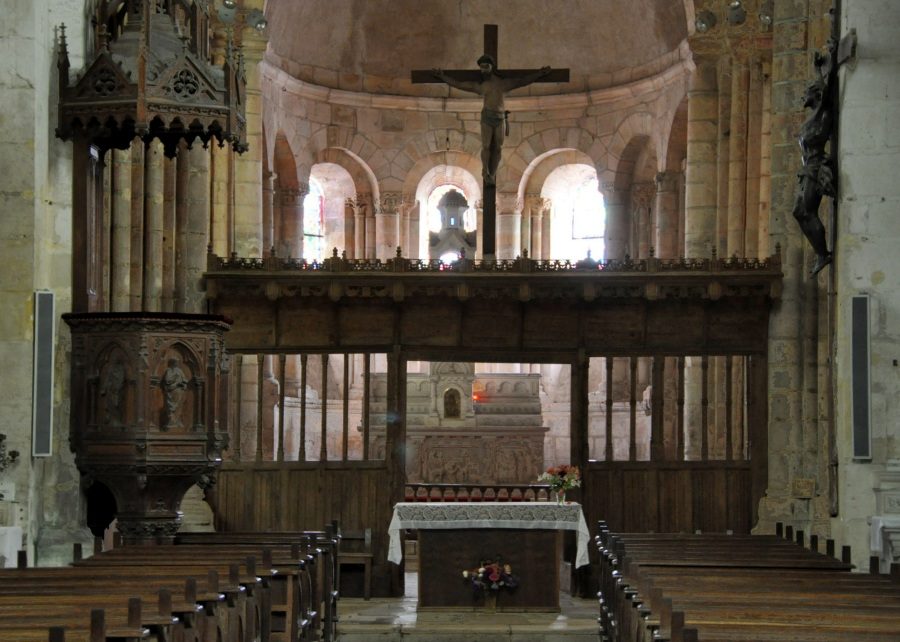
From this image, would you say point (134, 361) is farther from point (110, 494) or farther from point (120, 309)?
point (120, 309)

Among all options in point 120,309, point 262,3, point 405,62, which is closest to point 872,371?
point 120,309

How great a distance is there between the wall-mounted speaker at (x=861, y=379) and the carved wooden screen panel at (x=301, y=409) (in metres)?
5.71

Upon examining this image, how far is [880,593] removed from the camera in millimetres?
9094

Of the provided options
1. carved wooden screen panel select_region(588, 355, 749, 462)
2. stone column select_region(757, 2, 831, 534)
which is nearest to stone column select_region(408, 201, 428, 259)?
carved wooden screen panel select_region(588, 355, 749, 462)

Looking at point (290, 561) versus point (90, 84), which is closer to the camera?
point (290, 561)

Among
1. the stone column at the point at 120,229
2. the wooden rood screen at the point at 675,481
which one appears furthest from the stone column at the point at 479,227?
the stone column at the point at 120,229

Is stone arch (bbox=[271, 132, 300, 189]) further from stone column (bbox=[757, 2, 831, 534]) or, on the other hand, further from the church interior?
stone column (bbox=[757, 2, 831, 534])

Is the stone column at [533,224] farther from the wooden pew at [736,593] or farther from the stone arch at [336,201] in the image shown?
the wooden pew at [736,593]

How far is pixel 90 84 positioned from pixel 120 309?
345 cm

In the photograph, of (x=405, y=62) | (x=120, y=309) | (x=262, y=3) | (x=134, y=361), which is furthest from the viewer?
(x=405, y=62)

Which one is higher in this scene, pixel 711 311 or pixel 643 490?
pixel 711 311

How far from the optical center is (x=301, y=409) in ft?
58.7

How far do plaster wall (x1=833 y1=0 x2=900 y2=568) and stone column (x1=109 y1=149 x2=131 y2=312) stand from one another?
21.1ft

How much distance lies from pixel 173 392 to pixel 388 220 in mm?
13512
